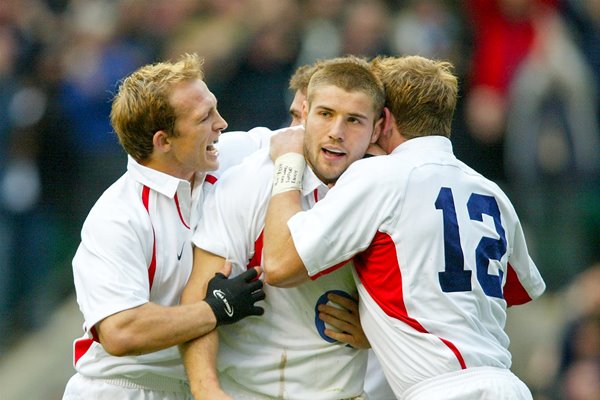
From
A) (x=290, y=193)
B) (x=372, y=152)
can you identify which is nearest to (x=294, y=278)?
(x=290, y=193)

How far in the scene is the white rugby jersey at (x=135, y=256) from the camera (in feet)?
18.6

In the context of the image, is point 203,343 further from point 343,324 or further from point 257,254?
point 343,324

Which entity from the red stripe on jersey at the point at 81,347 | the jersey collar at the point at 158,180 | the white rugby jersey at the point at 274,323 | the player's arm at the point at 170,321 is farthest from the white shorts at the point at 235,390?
the jersey collar at the point at 158,180

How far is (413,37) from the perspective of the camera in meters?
11.4

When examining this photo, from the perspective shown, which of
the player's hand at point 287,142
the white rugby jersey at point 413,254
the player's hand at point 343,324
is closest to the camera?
the white rugby jersey at point 413,254

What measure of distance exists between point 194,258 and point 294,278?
0.67m

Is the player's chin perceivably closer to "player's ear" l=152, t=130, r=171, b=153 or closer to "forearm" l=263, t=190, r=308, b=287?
"player's ear" l=152, t=130, r=171, b=153

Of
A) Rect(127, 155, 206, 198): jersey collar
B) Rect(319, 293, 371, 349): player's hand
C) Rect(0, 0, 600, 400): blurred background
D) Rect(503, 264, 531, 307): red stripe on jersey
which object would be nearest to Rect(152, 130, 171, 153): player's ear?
Rect(127, 155, 206, 198): jersey collar

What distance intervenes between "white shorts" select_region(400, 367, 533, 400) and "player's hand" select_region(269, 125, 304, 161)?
132 centimetres

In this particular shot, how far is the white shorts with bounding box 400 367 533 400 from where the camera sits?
17.8 ft

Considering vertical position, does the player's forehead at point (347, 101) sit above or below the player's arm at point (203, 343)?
above

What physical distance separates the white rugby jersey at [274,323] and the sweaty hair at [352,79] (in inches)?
18.2

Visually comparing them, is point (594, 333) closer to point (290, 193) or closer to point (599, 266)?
point (599, 266)

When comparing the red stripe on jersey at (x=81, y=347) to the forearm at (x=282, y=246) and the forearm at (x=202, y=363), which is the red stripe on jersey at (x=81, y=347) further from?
the forearm at (x=282, y=246)
